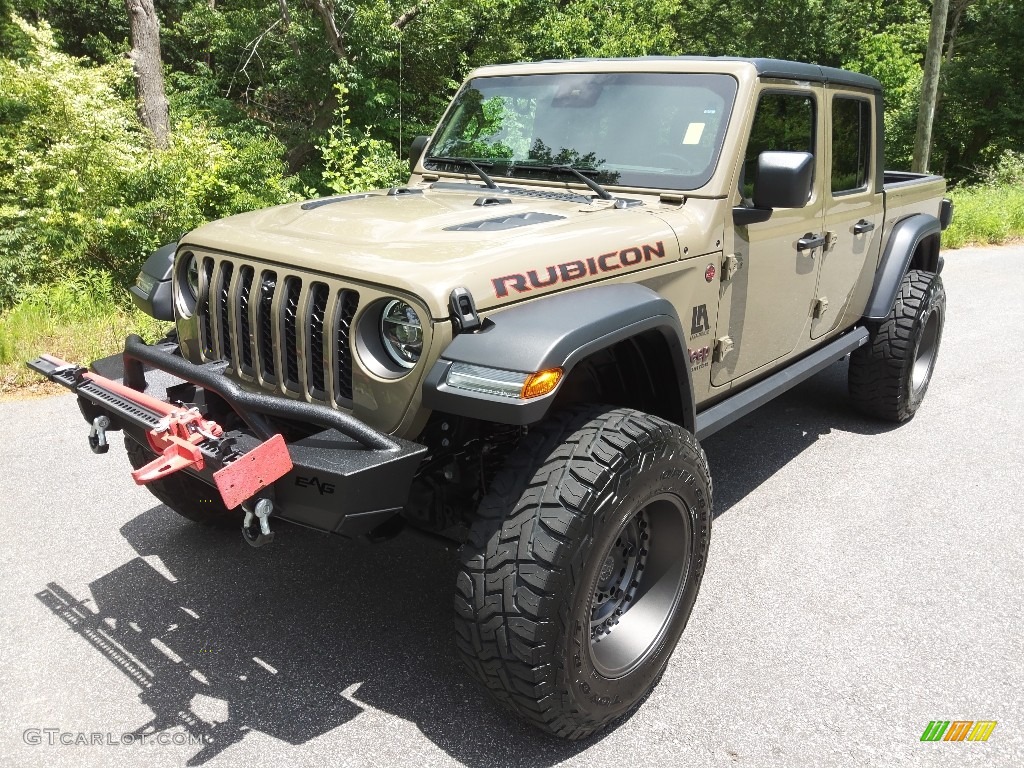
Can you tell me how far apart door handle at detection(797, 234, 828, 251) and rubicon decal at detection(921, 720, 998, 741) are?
6.76ft

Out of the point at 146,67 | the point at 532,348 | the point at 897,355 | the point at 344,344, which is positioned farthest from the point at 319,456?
the point at 146,67

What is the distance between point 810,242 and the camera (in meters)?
3.79

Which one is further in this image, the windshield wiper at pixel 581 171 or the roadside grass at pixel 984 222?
the roadside grass at pixel 984 222

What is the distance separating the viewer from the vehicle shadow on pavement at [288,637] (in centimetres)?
256

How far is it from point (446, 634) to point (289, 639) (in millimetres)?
579

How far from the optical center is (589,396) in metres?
2.99

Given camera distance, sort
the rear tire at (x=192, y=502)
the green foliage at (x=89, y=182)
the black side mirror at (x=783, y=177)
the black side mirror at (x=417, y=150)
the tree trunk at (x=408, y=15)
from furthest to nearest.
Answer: the tree trunk at (x=408, y=15) → the green foliage at (x=89, y=182) → the black side mirror at (x=417, y=150) → the rear tire at (x=192, y=502) → the black side mirror at (x=783, y=177)

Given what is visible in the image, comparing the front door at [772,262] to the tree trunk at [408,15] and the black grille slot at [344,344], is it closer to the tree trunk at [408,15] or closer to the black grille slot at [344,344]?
the black grille slot at [344,344]

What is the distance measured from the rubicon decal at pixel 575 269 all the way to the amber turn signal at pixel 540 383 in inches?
13.2

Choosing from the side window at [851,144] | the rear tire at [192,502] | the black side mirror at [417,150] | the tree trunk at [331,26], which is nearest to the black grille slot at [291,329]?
the rear tire at [192,502]

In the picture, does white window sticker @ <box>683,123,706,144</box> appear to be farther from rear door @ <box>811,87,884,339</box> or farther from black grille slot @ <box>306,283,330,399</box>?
black grille slot @ <box>306,283,330,399</box>

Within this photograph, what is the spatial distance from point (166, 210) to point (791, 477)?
19.8 ft

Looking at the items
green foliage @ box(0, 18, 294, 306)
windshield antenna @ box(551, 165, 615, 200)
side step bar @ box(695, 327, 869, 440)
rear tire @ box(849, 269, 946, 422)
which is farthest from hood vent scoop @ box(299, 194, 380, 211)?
green foliage @ box(0, 18, 294, 306)

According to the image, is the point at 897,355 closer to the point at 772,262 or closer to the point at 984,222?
the point at 772,262
